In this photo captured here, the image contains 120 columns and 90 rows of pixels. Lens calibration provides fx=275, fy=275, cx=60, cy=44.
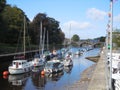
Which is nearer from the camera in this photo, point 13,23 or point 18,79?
point 18,79

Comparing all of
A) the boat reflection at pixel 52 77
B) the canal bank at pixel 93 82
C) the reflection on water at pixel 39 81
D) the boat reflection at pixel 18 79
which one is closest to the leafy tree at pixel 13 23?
the boat reflection at pixel 18 79

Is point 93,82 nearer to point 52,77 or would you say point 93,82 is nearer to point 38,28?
point 52,77

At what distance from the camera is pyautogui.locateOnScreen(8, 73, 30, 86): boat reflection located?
1454 inches

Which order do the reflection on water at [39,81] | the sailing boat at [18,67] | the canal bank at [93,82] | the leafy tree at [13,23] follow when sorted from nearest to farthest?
the canal bank at [93,82]
the reflection on water at [39,81]
the sailing boat at [18,67]
the leafy tree at [13,23]

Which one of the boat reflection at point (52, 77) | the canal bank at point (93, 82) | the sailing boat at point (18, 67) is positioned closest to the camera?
the canal bank at point (93, 82)

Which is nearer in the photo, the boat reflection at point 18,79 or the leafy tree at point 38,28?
the boat reflection at point 18,79

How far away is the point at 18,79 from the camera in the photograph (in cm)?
4062

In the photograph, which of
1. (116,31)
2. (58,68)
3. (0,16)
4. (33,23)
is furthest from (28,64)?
(33,23)

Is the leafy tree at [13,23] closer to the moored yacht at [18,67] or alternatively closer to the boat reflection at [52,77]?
the moored yacht at [18,67]

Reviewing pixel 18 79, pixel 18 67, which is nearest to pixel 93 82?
pixel 18 79

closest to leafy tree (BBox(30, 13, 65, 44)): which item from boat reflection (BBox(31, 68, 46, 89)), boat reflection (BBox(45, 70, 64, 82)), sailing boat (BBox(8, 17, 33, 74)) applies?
sailing boat (BBox(8, 17, 33, 74))

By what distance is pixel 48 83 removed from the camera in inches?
1444

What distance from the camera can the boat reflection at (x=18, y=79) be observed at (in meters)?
36.9

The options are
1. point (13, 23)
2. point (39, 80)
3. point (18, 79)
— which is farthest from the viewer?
point (13, 23)
